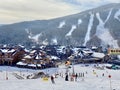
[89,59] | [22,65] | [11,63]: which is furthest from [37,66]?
[89,59]

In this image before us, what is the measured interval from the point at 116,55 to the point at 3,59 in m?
65.6

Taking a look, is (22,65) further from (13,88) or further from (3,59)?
(13,88)

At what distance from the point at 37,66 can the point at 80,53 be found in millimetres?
49218

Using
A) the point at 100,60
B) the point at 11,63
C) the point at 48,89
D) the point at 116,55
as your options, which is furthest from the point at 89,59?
the point at 48,89

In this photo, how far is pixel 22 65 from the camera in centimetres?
12756

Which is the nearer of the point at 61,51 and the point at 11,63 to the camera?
the point at 11,63

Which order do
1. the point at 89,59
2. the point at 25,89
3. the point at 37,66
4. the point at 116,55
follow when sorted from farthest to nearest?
1. the point at 116,55
2. the point at 89,59
3. the point at 37,66
4. the point at 25,89

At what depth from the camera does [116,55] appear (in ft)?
601

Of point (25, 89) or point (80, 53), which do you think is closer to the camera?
point (25, 89)

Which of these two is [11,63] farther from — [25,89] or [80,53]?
[25,89]

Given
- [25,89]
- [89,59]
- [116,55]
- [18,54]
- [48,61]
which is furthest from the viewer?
[116,55]

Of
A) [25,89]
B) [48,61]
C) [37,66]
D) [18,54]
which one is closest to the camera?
[25,89]

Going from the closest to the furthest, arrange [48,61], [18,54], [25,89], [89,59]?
1. [25,89]
2. [48,61]
3. [18,54]
4. [89,59]

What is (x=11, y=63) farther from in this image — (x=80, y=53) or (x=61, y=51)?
(x=61, y=51)
